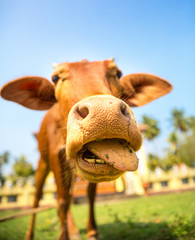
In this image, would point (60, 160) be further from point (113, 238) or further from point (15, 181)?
point (15, 181)

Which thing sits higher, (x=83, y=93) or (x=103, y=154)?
(x=83, y=93)

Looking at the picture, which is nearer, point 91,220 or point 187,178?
point 91,220

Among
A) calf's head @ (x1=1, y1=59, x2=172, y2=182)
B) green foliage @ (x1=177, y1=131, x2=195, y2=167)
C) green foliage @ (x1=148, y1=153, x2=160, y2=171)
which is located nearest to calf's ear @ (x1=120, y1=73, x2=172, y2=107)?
calf's head @ (x1=1, y1=59, x2=172, y2=182)

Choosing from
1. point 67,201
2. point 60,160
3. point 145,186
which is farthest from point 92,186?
point 145,186

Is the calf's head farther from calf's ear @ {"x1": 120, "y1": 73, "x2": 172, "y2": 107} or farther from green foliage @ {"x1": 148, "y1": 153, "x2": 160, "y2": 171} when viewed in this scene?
green foliage @ {"x1": 148, "y1": 153, "x2": 160, "y2": 171}

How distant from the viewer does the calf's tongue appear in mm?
1523

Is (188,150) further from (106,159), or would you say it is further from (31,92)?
(106,159)

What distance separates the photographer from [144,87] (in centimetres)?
358

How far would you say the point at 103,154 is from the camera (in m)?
1.56

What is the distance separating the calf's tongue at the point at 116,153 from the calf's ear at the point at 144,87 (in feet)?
5.64

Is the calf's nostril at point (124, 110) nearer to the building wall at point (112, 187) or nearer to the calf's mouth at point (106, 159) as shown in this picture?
the calf's mouth at point (106, 159)

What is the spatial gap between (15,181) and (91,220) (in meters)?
32.4

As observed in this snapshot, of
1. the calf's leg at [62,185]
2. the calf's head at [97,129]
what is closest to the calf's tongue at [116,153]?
the calf's head at [97,129]

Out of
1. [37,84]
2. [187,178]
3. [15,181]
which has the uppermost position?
[37,84]
